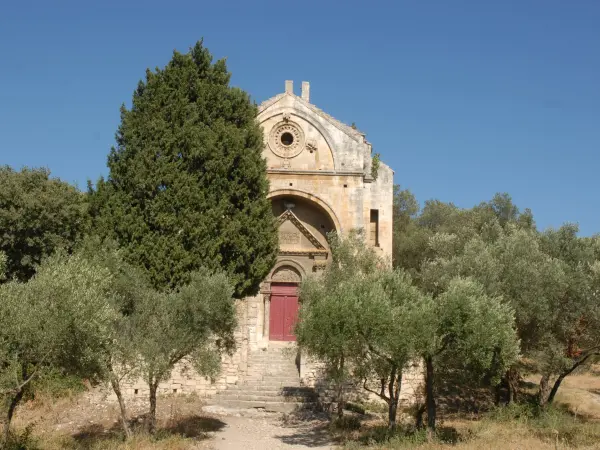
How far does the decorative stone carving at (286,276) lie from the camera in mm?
30391

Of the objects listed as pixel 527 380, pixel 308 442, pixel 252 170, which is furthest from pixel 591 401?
pixel 252 170

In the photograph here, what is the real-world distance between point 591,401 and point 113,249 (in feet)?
58.1

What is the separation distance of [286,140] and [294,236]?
14.8ft

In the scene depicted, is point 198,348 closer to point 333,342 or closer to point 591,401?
point 333,342

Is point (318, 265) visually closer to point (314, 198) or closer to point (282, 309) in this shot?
point (282, 309)

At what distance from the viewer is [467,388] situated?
2480 centimetres

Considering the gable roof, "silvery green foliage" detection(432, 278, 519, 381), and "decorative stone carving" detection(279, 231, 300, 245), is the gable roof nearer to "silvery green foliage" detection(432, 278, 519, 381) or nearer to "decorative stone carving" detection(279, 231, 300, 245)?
"decorative stone carving" detection(279, 231, 300, 245)

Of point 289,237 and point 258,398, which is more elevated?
point 289,237

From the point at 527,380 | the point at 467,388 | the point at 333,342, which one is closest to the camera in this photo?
the point at 333,342

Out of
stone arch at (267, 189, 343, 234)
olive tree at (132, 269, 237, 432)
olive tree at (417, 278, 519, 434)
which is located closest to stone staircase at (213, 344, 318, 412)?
olive tree at (132, 269, 237, 432)

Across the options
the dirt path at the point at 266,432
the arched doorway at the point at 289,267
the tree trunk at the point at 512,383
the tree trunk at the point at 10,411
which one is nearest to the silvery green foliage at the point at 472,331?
the dirt path at the point at 266,432

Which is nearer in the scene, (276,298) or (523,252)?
(523,252)

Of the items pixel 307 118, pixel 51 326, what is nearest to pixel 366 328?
pixel 51 326

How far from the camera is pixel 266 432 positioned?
20.0m
